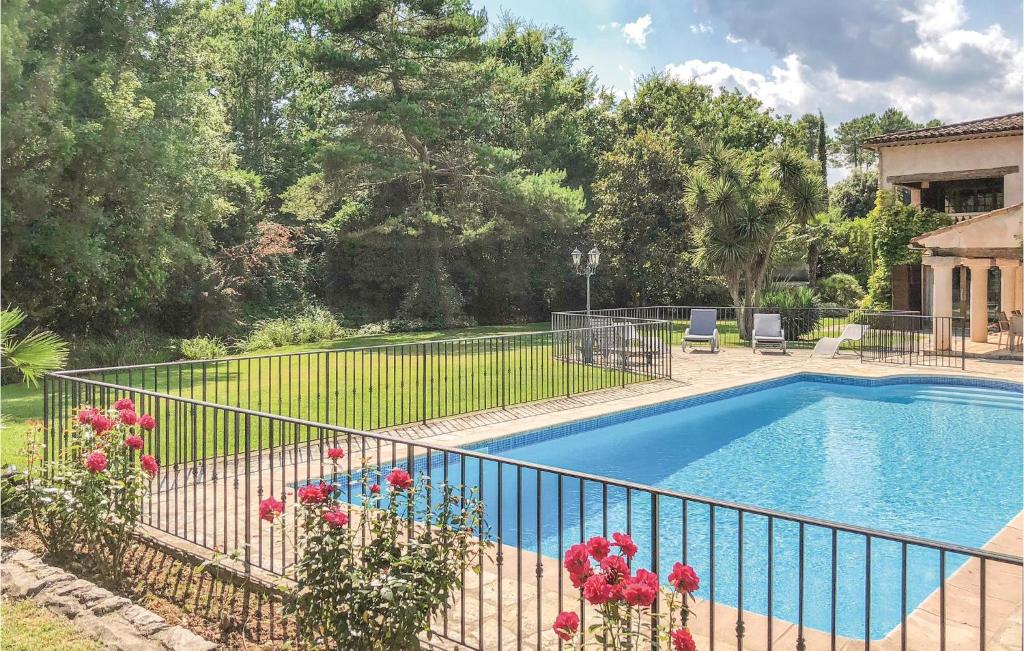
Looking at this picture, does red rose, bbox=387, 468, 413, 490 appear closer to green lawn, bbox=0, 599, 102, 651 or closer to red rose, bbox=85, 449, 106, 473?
green lawn, bbox=0, 599, 102, 651

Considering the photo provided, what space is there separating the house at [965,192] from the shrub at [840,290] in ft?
22.0

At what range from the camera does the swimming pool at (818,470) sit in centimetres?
661

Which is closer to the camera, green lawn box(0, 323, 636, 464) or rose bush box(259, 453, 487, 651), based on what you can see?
rose bush box(259, 453, 487, 651)

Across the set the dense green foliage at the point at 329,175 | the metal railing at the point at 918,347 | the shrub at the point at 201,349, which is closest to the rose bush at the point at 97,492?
the dense green foliage at the point at 329,175

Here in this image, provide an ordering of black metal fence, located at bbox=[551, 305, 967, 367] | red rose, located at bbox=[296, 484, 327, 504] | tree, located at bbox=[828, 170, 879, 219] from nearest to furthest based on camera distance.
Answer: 1. red rose, located at bbox=[296, 484, 327, 504]
2. black metal fence, located at bbox=[551, 305, 967, 367]
3. tree, located at bbox=[828, 170, 879, 219]

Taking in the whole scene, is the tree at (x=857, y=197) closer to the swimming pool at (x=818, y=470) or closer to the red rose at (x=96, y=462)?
the swimming pool at (x=818, y=470)

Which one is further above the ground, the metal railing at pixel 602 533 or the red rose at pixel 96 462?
the red rose at pixel 96 462

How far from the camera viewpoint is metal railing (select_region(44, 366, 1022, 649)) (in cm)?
360

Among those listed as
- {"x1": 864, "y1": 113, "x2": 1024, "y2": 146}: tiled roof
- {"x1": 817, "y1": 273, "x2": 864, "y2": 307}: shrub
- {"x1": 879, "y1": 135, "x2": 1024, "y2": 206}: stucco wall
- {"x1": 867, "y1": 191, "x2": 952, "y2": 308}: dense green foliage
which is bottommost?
{"x1": 817, "y1": 273, "x2": 864, "y2": 307}: shrub

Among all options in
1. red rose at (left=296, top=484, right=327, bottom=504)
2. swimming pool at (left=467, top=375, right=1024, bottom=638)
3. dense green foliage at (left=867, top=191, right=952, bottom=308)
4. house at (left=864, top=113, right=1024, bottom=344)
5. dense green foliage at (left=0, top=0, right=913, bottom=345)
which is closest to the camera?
red rose at (left=296, top=484, right=327, bottom=504)

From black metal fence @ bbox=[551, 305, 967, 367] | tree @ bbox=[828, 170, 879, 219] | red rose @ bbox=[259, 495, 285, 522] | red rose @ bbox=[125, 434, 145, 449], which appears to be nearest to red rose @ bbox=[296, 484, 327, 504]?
red rose @ bbox=[259, 495, 285, 522]

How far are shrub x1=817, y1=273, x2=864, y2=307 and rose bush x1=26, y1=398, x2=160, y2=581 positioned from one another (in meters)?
32.4

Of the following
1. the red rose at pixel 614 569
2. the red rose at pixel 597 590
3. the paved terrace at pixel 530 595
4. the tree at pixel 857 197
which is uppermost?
the tree at pixel 857 197

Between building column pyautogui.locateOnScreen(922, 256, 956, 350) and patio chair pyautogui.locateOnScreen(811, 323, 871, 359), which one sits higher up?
building column pyautogui.locateOnScreen(922, 256, 956, 350)
